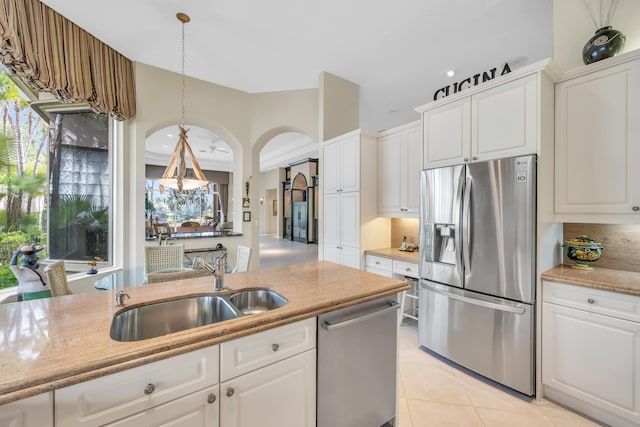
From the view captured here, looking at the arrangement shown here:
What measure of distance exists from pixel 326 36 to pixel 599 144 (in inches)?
109

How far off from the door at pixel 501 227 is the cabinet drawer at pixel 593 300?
0.14m

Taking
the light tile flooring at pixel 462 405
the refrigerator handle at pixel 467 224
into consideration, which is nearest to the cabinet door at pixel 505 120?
the refrigerator handle at pixel 467 224

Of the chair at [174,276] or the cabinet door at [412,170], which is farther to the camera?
the cabinet door at [412,170]

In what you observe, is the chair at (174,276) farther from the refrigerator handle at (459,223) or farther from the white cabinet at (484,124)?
the white cabinet at (484,124)

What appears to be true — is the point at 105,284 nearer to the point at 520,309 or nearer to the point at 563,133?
the point at 520,309

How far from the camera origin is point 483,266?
2.19 metres

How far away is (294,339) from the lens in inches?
50.4

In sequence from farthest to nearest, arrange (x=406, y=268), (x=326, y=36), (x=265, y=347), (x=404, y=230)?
(x=404, y=230), (x=326, y=36), (x=406, y=268), (x=265, y=347)

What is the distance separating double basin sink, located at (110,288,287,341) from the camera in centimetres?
128

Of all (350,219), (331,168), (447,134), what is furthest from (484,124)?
(331,168)

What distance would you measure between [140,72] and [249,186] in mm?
2200

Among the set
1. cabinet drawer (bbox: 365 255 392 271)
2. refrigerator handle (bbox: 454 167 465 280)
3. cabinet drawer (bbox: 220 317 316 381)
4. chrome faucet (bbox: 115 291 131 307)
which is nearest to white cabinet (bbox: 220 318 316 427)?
cabinet drawer (bbox: 220 317 316 381)

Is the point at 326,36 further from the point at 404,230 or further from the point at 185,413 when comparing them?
the point at 185,413

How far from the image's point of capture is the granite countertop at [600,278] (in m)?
1.70
